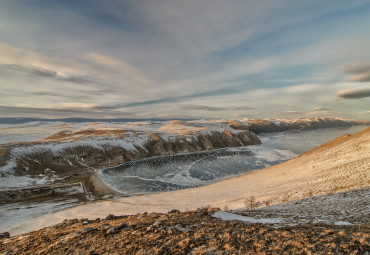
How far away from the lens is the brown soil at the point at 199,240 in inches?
253

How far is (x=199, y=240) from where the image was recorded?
24.3ft

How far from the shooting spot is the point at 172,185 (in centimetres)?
4422

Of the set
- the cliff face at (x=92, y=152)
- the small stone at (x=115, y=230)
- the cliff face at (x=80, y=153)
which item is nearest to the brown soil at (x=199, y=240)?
the small stone at (x=115, y=230)

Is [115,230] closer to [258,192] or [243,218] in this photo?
[243,218]

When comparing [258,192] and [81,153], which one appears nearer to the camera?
[258,192]

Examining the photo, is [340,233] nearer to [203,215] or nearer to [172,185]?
[203,215]

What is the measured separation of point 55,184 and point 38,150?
87.8 ft

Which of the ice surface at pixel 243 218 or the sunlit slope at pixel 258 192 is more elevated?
the ice surface at pixel 243 218

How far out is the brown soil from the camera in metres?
6.43

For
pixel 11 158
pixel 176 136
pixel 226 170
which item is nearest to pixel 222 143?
pixel 176 136

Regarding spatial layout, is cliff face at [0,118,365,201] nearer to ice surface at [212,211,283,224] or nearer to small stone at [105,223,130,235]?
small stone at [105,223,130,235]

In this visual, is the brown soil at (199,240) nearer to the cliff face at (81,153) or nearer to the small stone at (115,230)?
the small stone at (115,230)

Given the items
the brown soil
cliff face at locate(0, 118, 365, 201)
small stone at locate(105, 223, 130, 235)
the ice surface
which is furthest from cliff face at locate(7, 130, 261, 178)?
the ice surface

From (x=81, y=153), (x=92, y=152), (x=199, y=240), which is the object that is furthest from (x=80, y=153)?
(x=199, y=240)
